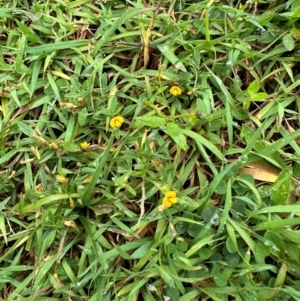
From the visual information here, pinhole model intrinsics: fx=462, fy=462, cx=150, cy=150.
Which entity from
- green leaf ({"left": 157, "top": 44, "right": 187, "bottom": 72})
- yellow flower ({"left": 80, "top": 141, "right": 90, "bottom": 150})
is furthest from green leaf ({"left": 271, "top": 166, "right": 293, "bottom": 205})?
yellow flower ({"left": 80, "top": 141, "right": 90, "bottom": 150})

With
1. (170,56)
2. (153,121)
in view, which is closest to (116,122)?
(153,121)

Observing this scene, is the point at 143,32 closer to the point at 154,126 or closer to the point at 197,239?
the point at 154,126

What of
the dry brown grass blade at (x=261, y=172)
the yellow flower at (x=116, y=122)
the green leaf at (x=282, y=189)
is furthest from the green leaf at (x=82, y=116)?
the green leaf at (x=282, y=189)

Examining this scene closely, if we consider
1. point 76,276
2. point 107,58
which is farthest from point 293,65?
point 76,276

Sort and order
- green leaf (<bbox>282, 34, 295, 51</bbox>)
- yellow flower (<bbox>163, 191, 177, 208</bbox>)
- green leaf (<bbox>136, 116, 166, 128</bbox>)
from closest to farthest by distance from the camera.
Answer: yellow flower (<bbox>163, 191, 177, 208</bbox>)
green leaf (<bbox>136, 116, 166, 128</bbox>)
green leaf (<bbox>282, 34, 295, 51</bbox>)

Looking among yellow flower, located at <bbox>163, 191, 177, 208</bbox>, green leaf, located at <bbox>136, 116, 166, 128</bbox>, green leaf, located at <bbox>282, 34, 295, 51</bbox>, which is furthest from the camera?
green leaf, located at <bbox>282, 34, 295, 51</bbox>

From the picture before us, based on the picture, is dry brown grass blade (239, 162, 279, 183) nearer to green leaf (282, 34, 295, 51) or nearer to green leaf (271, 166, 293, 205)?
green leaf (271, 166, 293, 205)
